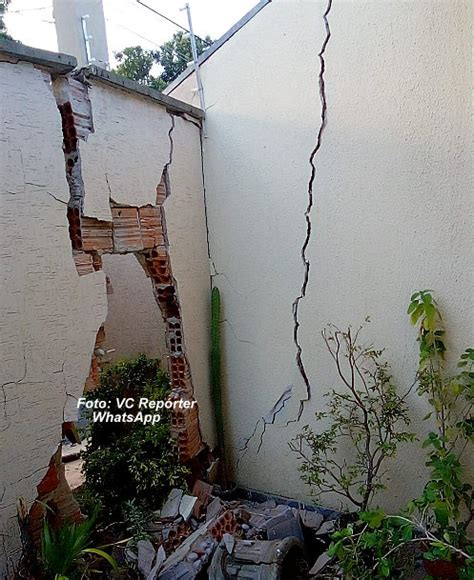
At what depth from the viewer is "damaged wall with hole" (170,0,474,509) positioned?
2412 mm

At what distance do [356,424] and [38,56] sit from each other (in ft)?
7.51

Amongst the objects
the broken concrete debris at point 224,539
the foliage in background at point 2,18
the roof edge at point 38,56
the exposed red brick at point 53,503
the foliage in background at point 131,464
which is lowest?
the broken concrete debris at point 224,539

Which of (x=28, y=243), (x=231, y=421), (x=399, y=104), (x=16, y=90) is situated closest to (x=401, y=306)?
(x=399, y=104)

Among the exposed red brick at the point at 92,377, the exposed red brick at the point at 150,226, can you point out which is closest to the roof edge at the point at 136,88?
the exposed red brick at the point at 150,226

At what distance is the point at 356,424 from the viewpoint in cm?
270

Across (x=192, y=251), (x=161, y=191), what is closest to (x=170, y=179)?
(x=161, y=191)

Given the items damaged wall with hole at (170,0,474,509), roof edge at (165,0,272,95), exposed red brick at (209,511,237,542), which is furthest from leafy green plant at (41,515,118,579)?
roof edge at (165,0,272,95)

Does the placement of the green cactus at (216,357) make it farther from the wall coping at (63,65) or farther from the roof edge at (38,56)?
the roof edge at (38,56)

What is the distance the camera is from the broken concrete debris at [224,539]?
2180mm

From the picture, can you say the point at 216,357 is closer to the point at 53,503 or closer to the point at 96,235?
the point at 96,235

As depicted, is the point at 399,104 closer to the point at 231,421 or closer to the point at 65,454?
the point at 231,421

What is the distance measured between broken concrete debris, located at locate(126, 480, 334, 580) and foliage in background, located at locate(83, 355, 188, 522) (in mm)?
103

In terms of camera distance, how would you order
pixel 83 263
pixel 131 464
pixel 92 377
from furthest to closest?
1. pixel 131 464
2. pixel 92 377
3. pixel 83 263

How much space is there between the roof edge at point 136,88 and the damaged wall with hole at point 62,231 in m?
0.01
